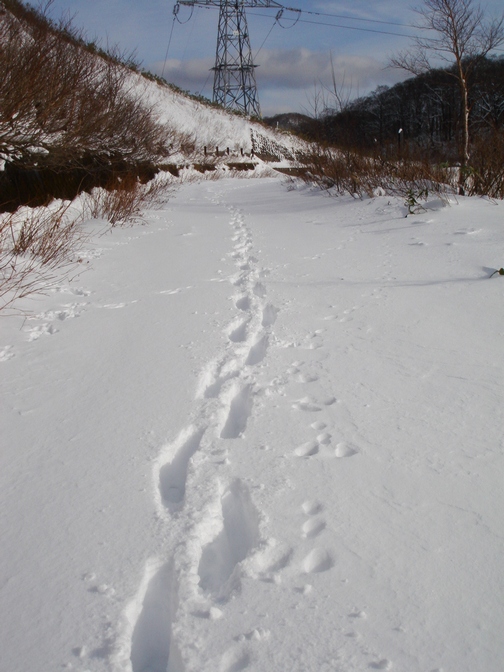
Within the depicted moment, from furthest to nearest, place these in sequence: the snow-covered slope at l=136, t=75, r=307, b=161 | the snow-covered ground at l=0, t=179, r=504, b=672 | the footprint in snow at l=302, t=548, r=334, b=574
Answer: the snow-covered slope at l=136, t=75, r=307, b=161 < the footprint in snow at l=302, t=548, r=334, b=574 < the snow-covered ground at l=0, t=179, r=504, b=672

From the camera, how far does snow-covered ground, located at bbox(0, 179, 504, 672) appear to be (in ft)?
3.96

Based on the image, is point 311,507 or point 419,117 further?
point 419,117

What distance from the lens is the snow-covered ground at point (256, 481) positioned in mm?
1208

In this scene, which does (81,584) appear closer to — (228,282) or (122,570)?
(122,570)

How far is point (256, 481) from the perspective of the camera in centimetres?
177

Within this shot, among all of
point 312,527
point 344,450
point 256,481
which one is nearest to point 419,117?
point 344,450

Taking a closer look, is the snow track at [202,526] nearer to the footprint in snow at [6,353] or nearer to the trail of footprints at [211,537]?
the trail of footprints at [211,537]

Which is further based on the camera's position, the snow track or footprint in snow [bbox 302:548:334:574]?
footprint in snow [bbox 302:548:334:574]

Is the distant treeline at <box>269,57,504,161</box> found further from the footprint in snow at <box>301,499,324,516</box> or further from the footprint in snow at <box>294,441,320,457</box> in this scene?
the footprint in snow at <box>301,499,324,516</box>

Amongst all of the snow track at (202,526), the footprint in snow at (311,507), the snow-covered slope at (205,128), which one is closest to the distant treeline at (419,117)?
the snow-covered slope at (205,128)

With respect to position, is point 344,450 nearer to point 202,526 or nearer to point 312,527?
point 312,527

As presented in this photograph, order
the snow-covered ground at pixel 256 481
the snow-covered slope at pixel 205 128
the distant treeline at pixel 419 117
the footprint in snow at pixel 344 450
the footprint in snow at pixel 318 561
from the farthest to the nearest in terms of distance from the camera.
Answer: the snow-covered slope at pixel 205 128
the distant treeline at pixel 419 117
the footprint in snow at pixel 344 450
the footprint in snow at pixel 318 561
the snow-covered ground at pixel 256 481

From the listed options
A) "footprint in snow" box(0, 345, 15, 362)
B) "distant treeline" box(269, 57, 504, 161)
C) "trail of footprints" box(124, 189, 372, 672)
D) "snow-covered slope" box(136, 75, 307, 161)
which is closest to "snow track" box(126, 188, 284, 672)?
"trail of footprints" box(124, 189, 372, 672)

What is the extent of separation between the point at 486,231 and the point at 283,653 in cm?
508
